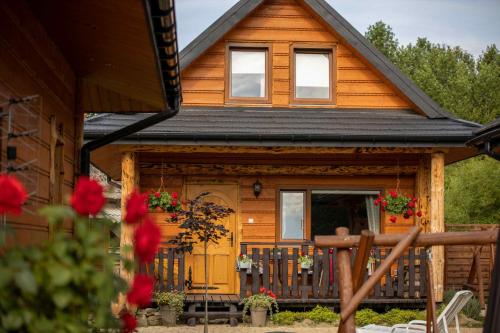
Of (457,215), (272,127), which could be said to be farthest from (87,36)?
(457,215)

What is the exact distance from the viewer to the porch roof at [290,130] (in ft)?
41.3

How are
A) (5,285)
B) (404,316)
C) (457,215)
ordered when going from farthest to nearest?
(457,215) < (404,316) < (5,285)

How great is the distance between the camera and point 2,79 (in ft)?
15.4

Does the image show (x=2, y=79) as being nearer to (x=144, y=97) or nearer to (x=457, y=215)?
(x=144, y=97)

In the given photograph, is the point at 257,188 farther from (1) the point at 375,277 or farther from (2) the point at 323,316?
(1) the point at 375,277

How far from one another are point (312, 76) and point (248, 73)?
1126mm

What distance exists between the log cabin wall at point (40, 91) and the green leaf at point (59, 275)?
6.26 ft

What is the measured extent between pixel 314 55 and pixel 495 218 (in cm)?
1106

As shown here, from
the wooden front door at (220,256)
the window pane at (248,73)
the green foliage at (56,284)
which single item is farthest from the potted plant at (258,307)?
the green foliage at (56,284)

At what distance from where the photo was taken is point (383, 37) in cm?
4119

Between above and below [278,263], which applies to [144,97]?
above

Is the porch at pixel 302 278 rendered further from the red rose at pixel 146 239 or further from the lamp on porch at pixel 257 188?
the red rose at pixel 146 239

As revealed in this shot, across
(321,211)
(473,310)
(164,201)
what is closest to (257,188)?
(321,211)

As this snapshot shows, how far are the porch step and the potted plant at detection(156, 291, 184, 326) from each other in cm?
19
